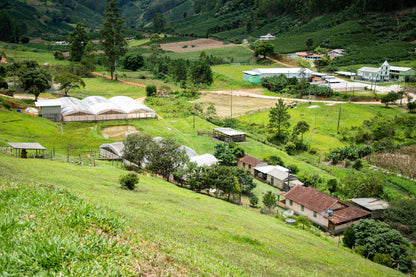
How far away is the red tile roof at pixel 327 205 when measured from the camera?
28.0 metres

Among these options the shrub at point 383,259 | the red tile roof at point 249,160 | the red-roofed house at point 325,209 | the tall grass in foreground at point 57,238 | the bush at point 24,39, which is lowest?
the shrub at point 383,259

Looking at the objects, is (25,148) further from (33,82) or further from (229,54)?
(229,54)

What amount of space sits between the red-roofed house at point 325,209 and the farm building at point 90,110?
99.6 ft

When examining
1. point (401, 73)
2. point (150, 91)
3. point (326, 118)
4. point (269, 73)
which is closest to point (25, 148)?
point (150, 91)

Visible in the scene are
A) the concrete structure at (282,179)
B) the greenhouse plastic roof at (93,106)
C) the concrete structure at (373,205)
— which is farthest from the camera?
the greenhouse plastic roof at (93,106)

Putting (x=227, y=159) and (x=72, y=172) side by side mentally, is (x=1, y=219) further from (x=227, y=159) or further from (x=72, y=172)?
(x=227, y=159)

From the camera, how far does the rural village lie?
356 inches

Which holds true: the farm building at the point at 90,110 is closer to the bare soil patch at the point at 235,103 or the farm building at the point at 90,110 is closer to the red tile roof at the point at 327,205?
the bare soil patch at the point at 235,103

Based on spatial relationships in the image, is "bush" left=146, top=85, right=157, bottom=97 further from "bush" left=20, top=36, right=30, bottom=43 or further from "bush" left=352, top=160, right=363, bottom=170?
"bush" left=20, top=36, right=30, bottom=43

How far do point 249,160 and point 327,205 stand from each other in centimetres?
1247

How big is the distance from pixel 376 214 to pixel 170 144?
19628mm

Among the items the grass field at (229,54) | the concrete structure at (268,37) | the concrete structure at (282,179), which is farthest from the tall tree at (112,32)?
the concrete structure at (268,37)

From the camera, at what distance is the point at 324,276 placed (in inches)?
536

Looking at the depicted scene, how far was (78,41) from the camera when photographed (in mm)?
95500
